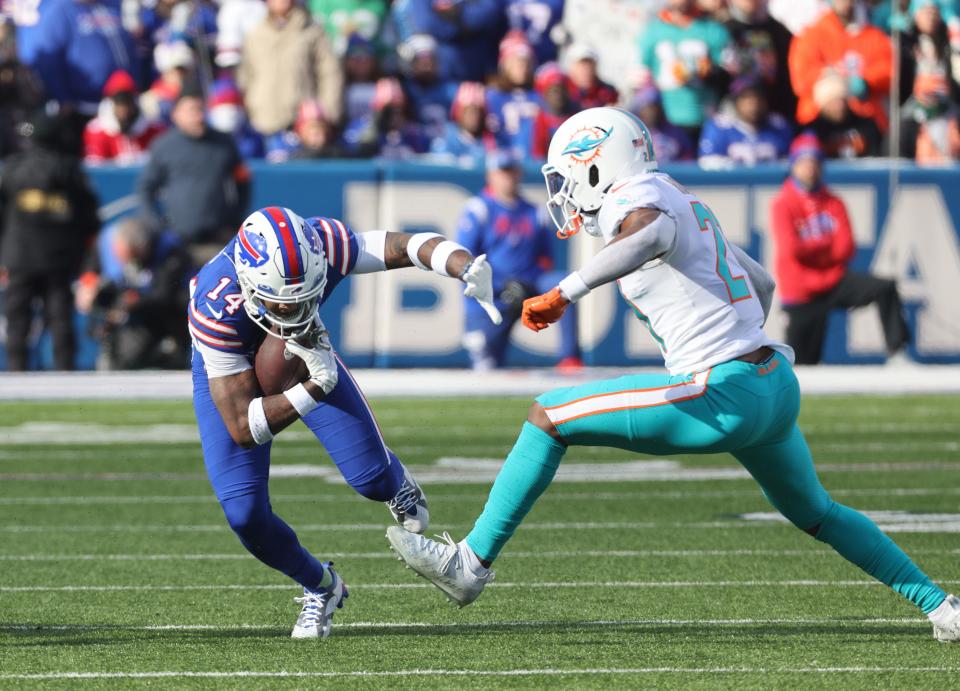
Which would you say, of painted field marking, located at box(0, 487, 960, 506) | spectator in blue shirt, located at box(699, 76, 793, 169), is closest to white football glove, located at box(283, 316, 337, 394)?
painted field marking, located at box(0, 487, 960, 506)

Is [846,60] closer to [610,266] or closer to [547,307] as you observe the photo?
[610,266]

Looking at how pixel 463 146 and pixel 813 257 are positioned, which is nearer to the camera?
pixel 813 257

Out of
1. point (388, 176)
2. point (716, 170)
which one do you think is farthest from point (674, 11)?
point (388, 176)

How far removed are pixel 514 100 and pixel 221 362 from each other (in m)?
8.97

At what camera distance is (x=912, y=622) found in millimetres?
5750

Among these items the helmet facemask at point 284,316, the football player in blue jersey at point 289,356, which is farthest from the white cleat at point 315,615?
the helmet facemask at point 284,316

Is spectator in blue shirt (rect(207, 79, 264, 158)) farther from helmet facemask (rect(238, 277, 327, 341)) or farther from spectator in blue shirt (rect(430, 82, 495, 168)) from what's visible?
helmet facemask (rect(238, 277, 327, 341))

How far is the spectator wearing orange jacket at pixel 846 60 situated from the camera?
14.7m

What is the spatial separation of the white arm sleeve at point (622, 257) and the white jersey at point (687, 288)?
0.09 metres

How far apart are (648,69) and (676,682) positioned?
1028cm

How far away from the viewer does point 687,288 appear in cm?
517

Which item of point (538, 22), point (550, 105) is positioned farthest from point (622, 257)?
point (538, 22)

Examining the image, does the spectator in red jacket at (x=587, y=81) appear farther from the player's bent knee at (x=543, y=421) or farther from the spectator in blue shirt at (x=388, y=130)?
the player's bent knee at (x=543, y=421)

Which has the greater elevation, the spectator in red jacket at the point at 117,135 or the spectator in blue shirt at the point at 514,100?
the spectator in blue shirt at the point at 514,100
